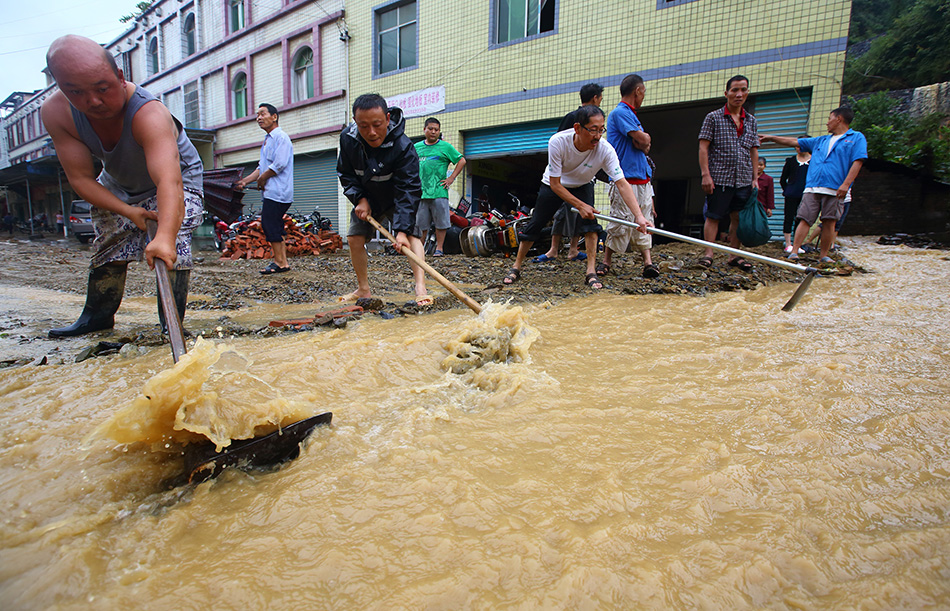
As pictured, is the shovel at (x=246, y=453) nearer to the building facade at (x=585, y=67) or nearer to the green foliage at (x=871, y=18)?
the building facade at (x=585, y=67)

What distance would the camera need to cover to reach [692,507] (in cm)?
124

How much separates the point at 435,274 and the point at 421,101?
928 centimetres

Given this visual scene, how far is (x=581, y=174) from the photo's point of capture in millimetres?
4348

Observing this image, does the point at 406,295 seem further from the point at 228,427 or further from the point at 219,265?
the point at 219,265

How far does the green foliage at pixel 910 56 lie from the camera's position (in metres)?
17.0

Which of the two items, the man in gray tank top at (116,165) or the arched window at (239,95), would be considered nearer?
the man in gray tank top at (116,165)

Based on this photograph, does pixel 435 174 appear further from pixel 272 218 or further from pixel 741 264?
pixel 741 264

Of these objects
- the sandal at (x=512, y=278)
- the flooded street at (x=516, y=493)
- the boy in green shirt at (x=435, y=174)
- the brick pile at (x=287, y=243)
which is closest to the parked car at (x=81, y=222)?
the brick pile at (x=287, y=243)

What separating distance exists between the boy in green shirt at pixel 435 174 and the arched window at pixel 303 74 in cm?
904

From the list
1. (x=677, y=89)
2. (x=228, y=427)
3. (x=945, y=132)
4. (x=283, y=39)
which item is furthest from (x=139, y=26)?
(x=945, y=132)

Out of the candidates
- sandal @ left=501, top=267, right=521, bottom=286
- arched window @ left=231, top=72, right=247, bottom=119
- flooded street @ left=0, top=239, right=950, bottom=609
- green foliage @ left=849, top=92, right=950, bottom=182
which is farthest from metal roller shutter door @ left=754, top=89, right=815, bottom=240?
arched window @ left=231, top=72, right=247, bottom=119

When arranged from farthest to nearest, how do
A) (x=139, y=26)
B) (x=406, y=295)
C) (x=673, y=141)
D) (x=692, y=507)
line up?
(x=139, y=26) < (x=673, y=141) < (x=406, y=295) < (x=692, y=507)

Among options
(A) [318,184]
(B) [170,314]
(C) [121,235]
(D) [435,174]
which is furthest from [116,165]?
(A) [318,184]

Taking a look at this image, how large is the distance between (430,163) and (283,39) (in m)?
10.7
